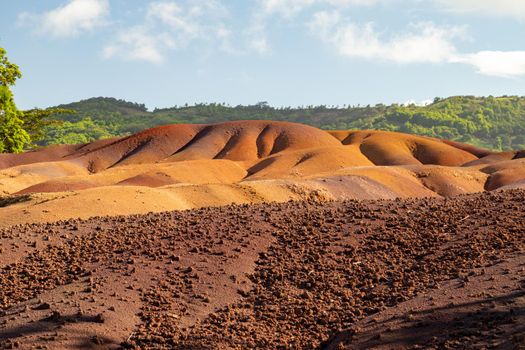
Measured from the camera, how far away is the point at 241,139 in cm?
7544

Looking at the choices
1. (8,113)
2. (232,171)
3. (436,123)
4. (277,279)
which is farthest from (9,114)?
(436,123)

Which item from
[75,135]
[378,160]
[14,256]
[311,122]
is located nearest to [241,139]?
[378,160]

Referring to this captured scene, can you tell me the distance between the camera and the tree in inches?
1863

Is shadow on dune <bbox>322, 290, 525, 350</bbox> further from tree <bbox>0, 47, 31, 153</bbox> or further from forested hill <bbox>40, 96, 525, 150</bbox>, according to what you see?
forested hill <bbox>40, 96, 525, 150</bbox>

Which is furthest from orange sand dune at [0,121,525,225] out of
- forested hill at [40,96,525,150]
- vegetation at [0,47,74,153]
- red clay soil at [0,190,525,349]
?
forested hill at [40,96,525,150]

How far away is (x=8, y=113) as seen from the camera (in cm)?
4772

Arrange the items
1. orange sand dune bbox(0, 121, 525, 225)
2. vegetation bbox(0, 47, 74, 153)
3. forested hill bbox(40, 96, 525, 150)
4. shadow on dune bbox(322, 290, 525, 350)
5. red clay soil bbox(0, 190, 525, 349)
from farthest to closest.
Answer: forested hill bbox(40, 96, 525, 150)
vegetation bbox(0, 47, 74, 153)
orange sand dune bbox(0, 121, 525, 225)
red clay soil bbox(0, 190, 525, 349)
shadow on dune bbox(322, 290, 525, 350)

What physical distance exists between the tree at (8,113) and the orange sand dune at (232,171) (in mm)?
2319

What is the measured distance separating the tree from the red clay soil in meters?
34.0

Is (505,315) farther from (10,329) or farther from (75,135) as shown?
(75,135)

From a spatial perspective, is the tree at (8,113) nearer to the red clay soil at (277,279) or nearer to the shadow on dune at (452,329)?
the red clay soil at (277,279)

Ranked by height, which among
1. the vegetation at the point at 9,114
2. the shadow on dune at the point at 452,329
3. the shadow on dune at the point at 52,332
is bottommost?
the shadow on dune at the point at 52,332

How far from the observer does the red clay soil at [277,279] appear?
32.5 feet

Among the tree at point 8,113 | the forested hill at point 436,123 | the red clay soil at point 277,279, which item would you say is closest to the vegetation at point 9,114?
the tree at point 8,113
